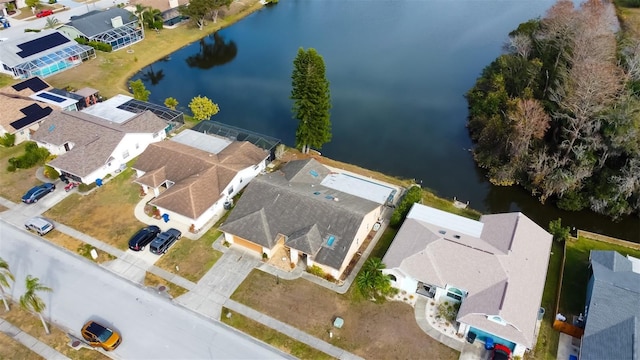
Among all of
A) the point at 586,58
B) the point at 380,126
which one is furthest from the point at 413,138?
the point at 586,58

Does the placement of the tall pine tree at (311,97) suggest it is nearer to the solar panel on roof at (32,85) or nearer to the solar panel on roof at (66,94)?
the solar panel on roof at (66,94)

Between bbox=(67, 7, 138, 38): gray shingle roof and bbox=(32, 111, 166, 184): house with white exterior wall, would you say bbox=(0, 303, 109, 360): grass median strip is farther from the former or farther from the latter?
bbox=(67, 7, 138, 38): gray shingle roof

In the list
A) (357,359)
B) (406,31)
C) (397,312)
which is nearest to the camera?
(357,359)

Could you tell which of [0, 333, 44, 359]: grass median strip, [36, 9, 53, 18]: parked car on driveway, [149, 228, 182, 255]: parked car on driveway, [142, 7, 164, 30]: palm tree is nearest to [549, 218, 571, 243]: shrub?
[149, 228, 182, 255]: parked car on driveway

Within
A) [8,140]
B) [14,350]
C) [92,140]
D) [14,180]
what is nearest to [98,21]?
[8,140]

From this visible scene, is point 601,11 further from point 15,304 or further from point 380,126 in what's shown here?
point 15,304

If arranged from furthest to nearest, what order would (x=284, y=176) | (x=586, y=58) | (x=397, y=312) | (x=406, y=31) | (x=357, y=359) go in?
(x=406, y=31) < (x=586, y=58) < (x=284, y=176) < (x=397, y=312) < (x=357, y=359)

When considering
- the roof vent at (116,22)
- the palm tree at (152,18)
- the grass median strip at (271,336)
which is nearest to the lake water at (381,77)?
the palm tree at (152,18)

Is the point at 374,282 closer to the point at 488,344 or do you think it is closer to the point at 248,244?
the point at 488,344
